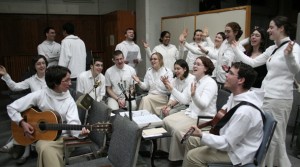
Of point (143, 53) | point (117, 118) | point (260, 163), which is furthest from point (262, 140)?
point (143, 53)

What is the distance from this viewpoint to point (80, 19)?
6688 millimetres

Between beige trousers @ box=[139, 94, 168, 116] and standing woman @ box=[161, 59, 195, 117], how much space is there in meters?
0.28

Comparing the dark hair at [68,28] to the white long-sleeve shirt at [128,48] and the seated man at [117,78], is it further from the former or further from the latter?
the white long-sleeve shirt at [128,48]

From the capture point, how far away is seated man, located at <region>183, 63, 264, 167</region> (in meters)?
1.75

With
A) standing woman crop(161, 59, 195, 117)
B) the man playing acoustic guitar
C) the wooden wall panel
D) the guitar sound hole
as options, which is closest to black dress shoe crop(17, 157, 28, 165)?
the man playing acoustic guitar

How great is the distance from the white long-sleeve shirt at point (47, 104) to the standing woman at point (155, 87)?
4.70ft

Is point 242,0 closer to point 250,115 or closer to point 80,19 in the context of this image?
point 80,19

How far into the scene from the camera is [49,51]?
4684 millimetres

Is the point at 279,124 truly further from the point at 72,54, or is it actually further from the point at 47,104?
the point at 72,54

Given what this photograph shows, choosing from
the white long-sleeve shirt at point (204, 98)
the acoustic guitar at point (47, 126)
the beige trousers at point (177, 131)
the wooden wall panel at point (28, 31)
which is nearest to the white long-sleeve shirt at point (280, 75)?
the white long-sleeve shirt at point (204, 98)

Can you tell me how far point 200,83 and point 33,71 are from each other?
6.72ft

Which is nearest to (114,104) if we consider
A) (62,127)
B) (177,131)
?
(177,131)

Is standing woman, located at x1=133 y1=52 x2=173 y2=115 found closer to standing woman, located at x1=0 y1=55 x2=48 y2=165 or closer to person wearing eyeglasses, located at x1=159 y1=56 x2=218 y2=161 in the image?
person wearing eyeglasses, located at x1=159 y1=56 x2=218 y2=161

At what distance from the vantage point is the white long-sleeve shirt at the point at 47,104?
2.32 metres
